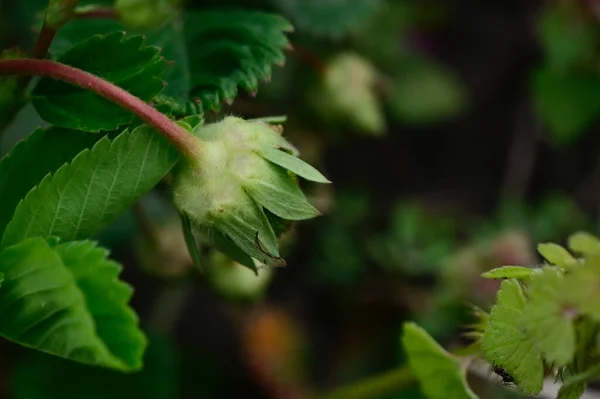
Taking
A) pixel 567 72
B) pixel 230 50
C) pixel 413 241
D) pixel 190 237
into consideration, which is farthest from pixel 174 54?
pixel 567 72

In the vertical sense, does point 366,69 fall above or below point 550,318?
below

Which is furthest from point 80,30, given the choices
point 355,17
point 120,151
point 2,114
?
point 355,17

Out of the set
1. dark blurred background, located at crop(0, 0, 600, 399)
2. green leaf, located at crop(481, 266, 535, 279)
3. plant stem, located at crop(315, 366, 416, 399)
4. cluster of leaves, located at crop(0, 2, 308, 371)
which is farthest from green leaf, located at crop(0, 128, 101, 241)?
plant stem, located at crop(315, 366, 416, 399)

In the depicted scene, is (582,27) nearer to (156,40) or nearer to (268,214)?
(156,40)

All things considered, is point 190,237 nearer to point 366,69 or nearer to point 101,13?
point 101,13

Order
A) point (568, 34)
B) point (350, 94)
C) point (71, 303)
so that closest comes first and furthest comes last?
point (71, 303)
point (350, 94)
point (568, 34)

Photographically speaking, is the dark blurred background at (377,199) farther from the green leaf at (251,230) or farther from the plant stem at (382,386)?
the green leaf at (251,230)

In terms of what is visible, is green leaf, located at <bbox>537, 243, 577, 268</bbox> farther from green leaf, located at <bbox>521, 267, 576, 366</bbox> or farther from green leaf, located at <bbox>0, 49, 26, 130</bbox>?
green leaf, located at <bbox>0, 49, 26, 130</bbox>

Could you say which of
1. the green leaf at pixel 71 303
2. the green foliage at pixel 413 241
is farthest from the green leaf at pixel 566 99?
the green leaf at pixel 71 303
